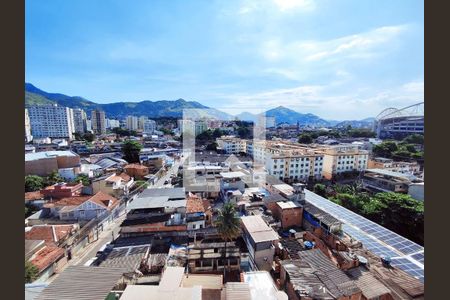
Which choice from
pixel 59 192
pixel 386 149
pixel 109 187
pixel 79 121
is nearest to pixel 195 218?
pixel 109 187

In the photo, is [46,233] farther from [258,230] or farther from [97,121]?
[97,121]

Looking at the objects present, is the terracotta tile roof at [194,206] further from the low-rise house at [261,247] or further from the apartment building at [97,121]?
the apartment building at [97,121]

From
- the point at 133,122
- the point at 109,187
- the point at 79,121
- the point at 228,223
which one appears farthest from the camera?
the point at 133,122

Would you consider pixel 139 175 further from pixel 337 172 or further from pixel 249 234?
pixel 337 172

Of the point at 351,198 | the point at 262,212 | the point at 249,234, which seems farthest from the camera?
the point at 351,198

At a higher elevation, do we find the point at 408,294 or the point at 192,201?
the point at 192,201

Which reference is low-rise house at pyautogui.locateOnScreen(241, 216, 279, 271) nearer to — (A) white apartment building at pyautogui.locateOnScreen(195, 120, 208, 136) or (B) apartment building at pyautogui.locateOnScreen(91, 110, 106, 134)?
(A) white apartment building at pyautogui.locateOnScreen(195, 120, 208, 136)

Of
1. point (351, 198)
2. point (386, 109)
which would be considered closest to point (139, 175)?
point (351, 198)
